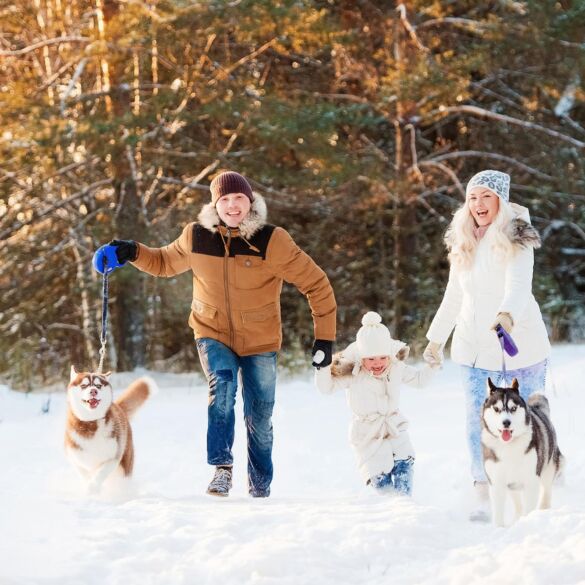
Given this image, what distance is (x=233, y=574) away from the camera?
12.0ft

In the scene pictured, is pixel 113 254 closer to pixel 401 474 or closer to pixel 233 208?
pixel 233 208

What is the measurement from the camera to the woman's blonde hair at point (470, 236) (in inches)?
206

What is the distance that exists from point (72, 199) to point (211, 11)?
142 inches

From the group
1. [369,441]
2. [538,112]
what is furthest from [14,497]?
[538,112]

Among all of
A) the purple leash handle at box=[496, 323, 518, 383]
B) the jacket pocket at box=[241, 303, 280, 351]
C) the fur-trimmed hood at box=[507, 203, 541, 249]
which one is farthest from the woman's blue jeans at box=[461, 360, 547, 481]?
the jacket pocket at box=[241, 303, 280, 351]

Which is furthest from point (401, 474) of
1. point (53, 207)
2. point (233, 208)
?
point (53, 207)

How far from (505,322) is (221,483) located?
1.89 metres

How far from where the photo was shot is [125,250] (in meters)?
5.68

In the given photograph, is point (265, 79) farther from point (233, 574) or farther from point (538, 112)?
point (233, 574)

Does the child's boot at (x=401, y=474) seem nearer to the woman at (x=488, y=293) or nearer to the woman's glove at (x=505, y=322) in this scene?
the woman at (x=488, y=293)

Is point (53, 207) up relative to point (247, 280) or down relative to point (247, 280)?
up

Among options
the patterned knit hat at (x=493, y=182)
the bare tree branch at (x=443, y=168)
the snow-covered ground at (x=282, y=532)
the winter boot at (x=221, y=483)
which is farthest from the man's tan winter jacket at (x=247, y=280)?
the bare tree branch at (x=443, y=168)

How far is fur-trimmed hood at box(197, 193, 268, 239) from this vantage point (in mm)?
5402

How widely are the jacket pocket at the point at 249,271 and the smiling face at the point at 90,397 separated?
1.13 meters
